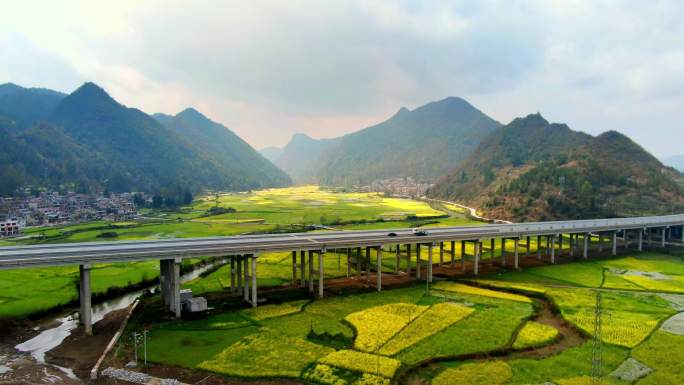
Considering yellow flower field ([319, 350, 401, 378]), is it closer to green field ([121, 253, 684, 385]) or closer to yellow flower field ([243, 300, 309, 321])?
green field ([121, 253, 684, 385])

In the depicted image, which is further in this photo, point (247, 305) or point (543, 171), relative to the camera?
point (543, 171)

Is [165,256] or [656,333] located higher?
[165,256]

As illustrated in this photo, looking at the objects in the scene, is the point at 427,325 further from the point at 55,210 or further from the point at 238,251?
the point at 55,210

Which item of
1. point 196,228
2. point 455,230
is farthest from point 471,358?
point 196,228

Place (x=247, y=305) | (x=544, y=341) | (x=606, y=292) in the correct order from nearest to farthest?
(x=544, y=341) → (x=247, y=305) → (x=606, y=292)

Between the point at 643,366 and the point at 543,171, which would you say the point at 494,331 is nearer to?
the point at 643,366

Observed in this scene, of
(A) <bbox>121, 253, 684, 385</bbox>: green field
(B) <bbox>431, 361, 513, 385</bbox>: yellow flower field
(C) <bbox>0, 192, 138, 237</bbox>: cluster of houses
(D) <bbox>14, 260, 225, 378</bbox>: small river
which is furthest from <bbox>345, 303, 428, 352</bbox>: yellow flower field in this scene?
(C) <bbox>0, 192, 138, 237</bbox>: cluster of houses

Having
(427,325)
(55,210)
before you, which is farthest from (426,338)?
(55,210)
